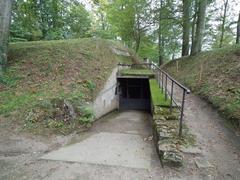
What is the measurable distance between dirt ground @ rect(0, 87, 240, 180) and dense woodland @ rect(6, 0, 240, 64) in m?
7.76

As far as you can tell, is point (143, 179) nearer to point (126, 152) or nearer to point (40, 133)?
point (126, 152)

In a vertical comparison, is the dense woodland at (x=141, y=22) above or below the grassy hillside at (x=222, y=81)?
above

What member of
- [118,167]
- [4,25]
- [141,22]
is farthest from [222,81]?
[141,22]

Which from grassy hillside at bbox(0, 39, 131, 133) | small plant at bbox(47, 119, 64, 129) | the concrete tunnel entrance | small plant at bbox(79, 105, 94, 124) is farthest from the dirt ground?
the concrete tunnel entrance

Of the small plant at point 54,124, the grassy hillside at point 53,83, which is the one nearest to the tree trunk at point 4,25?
the grassy hillside at point 53,83

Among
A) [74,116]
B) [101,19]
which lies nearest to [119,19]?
[101,19]

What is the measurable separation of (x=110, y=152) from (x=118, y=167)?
74cm

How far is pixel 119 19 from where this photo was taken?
60.1 feet

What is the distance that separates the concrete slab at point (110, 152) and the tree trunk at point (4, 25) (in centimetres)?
520

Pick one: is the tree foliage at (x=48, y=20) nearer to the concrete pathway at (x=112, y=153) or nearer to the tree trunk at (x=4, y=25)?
the tree trunk at (x=4, y=25)

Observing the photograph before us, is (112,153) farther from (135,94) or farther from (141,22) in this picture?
(141,22)

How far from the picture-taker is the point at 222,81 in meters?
6.77

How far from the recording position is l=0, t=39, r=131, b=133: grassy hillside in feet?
19.1

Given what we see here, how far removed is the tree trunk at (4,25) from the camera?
24.4 feet
